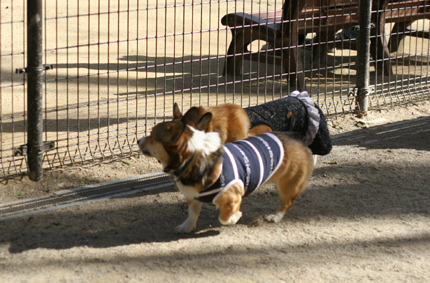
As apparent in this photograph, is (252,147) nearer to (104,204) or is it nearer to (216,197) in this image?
(216,197)

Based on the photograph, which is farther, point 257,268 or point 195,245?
point 195,245

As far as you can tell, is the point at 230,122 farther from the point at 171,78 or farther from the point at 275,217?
the point at 171,78

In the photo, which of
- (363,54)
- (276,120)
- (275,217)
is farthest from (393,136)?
(275,217)

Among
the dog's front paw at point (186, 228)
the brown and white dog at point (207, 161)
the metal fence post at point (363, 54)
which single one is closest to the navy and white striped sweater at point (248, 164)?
the brown and white dog at point (207, 161)

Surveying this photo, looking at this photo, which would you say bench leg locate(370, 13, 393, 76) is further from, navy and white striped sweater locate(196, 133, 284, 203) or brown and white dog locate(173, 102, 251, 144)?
navy and white striped sweater locate(196, 133, 284, 203)

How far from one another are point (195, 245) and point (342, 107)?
359 centimetres

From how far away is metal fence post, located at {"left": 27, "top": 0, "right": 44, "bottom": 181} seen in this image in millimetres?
4270

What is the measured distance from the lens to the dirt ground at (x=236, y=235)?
10.8 feet

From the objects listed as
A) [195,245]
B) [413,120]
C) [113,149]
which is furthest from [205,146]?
[413,120]

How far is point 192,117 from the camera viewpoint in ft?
11.3

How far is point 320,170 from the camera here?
200 inches

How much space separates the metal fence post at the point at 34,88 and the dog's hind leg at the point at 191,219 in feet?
4.87

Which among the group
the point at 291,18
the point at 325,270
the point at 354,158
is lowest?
the point at 325,270

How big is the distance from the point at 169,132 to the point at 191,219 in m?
0.76
